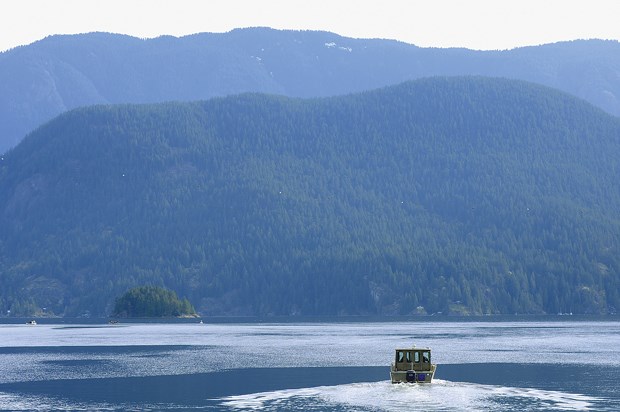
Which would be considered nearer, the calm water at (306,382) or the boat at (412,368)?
the calm water at (306,382)

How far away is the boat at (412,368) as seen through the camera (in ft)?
448

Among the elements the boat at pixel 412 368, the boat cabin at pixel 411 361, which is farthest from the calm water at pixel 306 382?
the boat cabin at pixel 411 361

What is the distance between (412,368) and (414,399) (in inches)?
593

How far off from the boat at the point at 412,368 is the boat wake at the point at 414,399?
1190 mm

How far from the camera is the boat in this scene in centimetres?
13650

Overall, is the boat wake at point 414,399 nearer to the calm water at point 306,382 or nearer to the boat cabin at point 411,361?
the calm water at point 306,382

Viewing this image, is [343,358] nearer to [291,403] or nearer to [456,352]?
[456,352]

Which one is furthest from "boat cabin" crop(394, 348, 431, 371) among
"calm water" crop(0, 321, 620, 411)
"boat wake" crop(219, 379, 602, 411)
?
"calm water" crop(0, 321, 620, 411)

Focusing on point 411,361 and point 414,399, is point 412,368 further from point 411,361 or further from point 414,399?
point 414,399

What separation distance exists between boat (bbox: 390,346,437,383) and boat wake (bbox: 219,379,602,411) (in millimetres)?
1190

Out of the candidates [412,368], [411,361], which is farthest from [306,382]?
[412,368]

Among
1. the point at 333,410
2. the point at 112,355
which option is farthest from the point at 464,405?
the point at 112,355

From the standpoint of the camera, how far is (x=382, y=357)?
592 ft

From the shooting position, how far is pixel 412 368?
138 m
